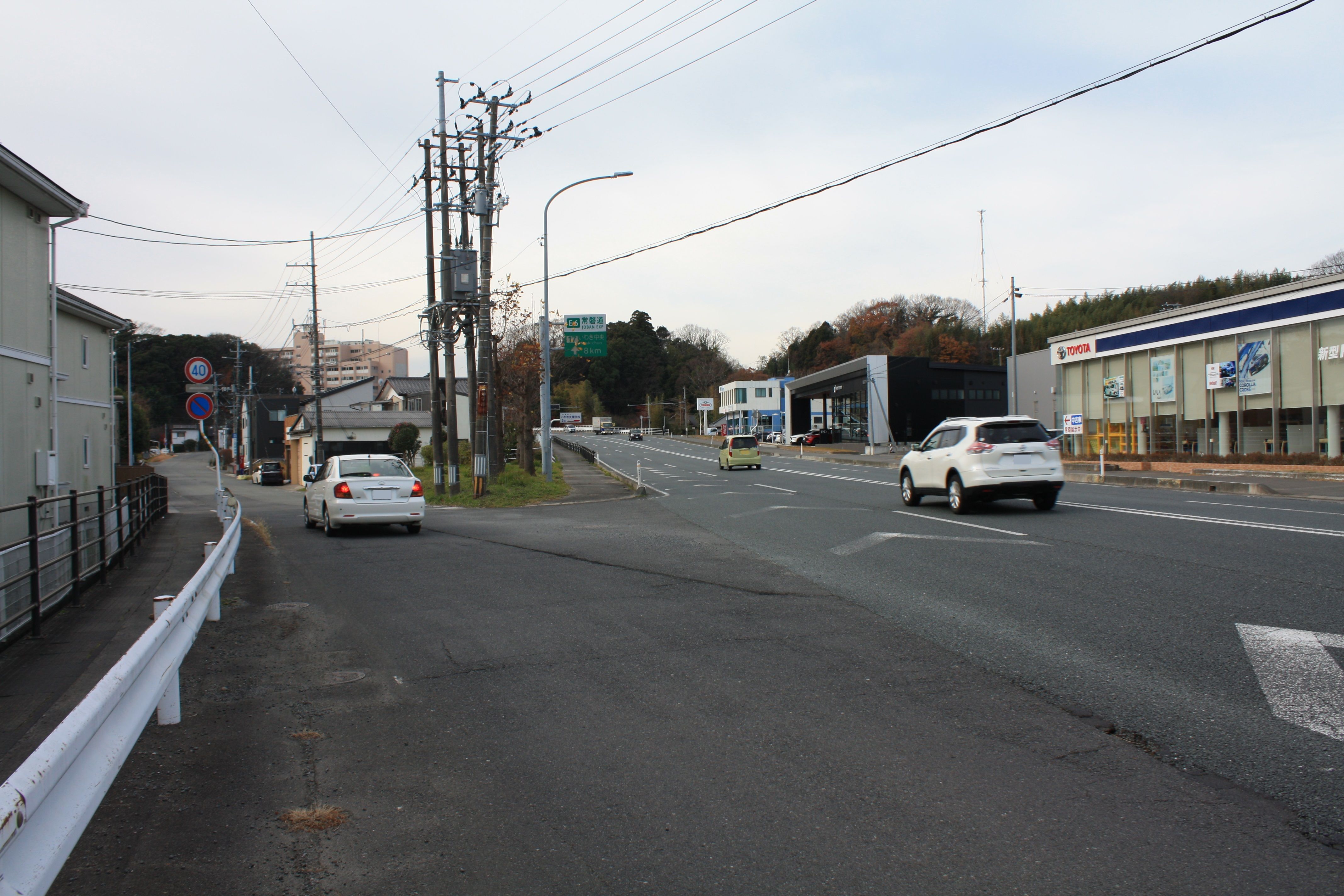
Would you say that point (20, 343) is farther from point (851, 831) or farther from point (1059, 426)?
point (1059, 426)

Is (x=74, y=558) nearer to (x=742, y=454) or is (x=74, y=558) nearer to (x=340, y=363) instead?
(x=742, y=454)

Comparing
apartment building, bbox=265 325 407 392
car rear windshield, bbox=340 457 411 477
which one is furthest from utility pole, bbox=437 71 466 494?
apartment building, bbox=265 325 407 392

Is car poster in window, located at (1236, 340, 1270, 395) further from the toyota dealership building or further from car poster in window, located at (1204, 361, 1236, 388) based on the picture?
car poster in window, located at (1204, 361, 1236, 388)

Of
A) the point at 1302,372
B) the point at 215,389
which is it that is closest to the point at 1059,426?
the point at 1302,372

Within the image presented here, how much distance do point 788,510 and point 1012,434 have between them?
4.65 metres

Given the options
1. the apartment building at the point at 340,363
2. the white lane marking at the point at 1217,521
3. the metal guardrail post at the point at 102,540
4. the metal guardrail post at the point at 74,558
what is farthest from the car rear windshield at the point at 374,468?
the apartment building at the point at 340,363

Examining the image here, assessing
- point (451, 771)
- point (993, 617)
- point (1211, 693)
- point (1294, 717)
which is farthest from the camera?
point (993, 617)

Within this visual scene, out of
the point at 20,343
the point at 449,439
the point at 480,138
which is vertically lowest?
the point at 449,439

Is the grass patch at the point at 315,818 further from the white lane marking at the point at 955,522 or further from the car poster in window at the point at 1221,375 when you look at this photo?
the car poster in window at the point at 1221,375

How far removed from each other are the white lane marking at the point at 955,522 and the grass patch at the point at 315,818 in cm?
1043

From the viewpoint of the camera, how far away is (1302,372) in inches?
1202

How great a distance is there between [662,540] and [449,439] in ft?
50.7

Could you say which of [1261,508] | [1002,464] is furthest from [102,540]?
[1261,508]

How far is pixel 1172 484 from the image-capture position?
80.6 feet
